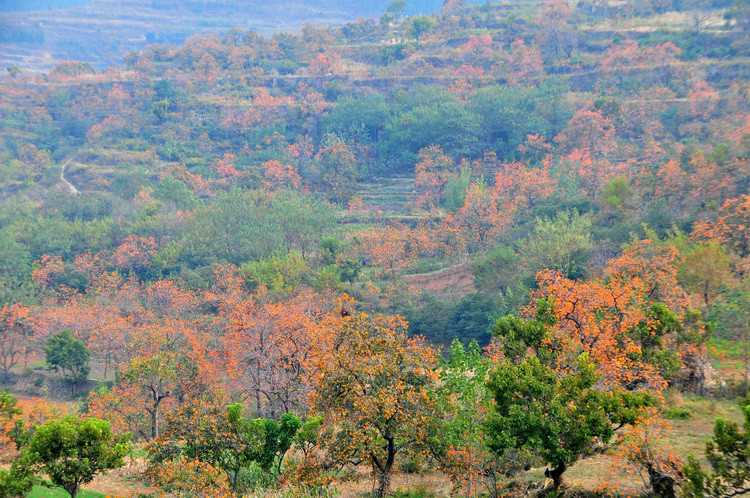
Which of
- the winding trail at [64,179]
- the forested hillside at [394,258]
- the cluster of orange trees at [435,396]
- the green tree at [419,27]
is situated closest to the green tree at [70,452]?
the forested hillside at [394,258]

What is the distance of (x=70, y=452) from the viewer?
441 inches

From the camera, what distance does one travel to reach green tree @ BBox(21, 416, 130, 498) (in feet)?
36.6

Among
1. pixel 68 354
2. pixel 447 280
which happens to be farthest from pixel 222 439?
pixel 447 280

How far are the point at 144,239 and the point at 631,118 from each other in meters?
36.6

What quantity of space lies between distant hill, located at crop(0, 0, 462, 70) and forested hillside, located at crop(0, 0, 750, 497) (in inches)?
1611

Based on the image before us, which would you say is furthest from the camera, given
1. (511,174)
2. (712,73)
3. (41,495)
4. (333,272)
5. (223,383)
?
(712,73)

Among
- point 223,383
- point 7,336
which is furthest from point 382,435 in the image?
point 7,336

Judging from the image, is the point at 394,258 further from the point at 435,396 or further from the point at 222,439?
the point at 222,439

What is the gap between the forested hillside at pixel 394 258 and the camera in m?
12.9

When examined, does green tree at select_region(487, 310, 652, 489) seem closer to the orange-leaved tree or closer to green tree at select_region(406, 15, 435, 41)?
the orange-leaved tree

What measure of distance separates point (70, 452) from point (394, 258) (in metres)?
25.0

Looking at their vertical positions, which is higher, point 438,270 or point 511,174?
point 511,174

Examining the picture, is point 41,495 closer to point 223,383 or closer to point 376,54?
point 223,383

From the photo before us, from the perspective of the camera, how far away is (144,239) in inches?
1507
